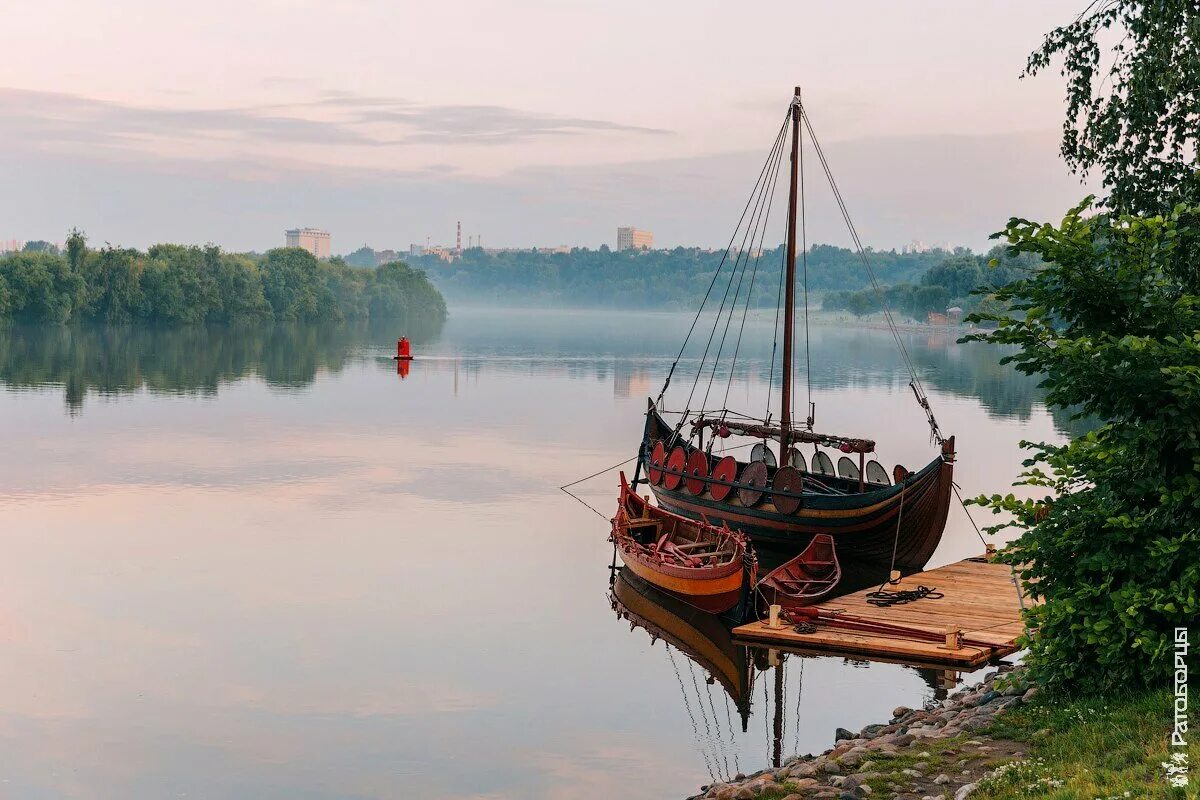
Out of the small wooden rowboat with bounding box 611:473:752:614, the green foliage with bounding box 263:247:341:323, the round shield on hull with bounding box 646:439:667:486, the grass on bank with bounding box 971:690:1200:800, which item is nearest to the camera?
the grass on bank with bounding box 971:690:1200:800

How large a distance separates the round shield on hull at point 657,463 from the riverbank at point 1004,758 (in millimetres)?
14743

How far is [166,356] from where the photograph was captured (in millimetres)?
82438

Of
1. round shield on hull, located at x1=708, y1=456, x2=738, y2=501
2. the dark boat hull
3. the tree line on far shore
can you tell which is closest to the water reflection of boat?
round shield on hull, located at x1=708, y1=456, x2=738, y2=501

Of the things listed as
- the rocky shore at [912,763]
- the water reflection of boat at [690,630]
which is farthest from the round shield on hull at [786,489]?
the rocky shore at [912,763]

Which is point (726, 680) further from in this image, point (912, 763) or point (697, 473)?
point (697, 473)

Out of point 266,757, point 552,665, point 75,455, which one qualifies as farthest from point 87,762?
point 75,455

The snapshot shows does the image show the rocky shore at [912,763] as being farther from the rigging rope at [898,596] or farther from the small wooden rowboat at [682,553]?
the small wooden rowboat at [682,553]

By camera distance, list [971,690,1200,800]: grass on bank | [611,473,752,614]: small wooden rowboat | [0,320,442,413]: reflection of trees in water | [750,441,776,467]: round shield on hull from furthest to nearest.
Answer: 1. [0,320,442,413]: reflection of trees in water
2. [750,441,776,467]: round shield on hull
3. [611,473,752,614]: small wooden rowboat
4. [971,690,1200,800]: grass on bank

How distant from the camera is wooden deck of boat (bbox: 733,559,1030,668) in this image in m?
18.2

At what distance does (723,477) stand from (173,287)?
3933 inches

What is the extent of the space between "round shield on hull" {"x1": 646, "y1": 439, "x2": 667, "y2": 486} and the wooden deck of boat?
819cm

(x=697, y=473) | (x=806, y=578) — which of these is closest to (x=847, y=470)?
(x=697, y=473)

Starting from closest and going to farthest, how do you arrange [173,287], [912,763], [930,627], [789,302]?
1. [912,763]
2. [930,627]
3. [789,302]
4. [173,287]

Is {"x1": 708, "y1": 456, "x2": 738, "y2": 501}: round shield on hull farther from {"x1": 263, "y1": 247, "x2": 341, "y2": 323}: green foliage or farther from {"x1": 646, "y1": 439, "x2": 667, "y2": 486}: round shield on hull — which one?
{"x1": 263, "y1": 247, "x2": 341, "y2": 323}: green foliage
